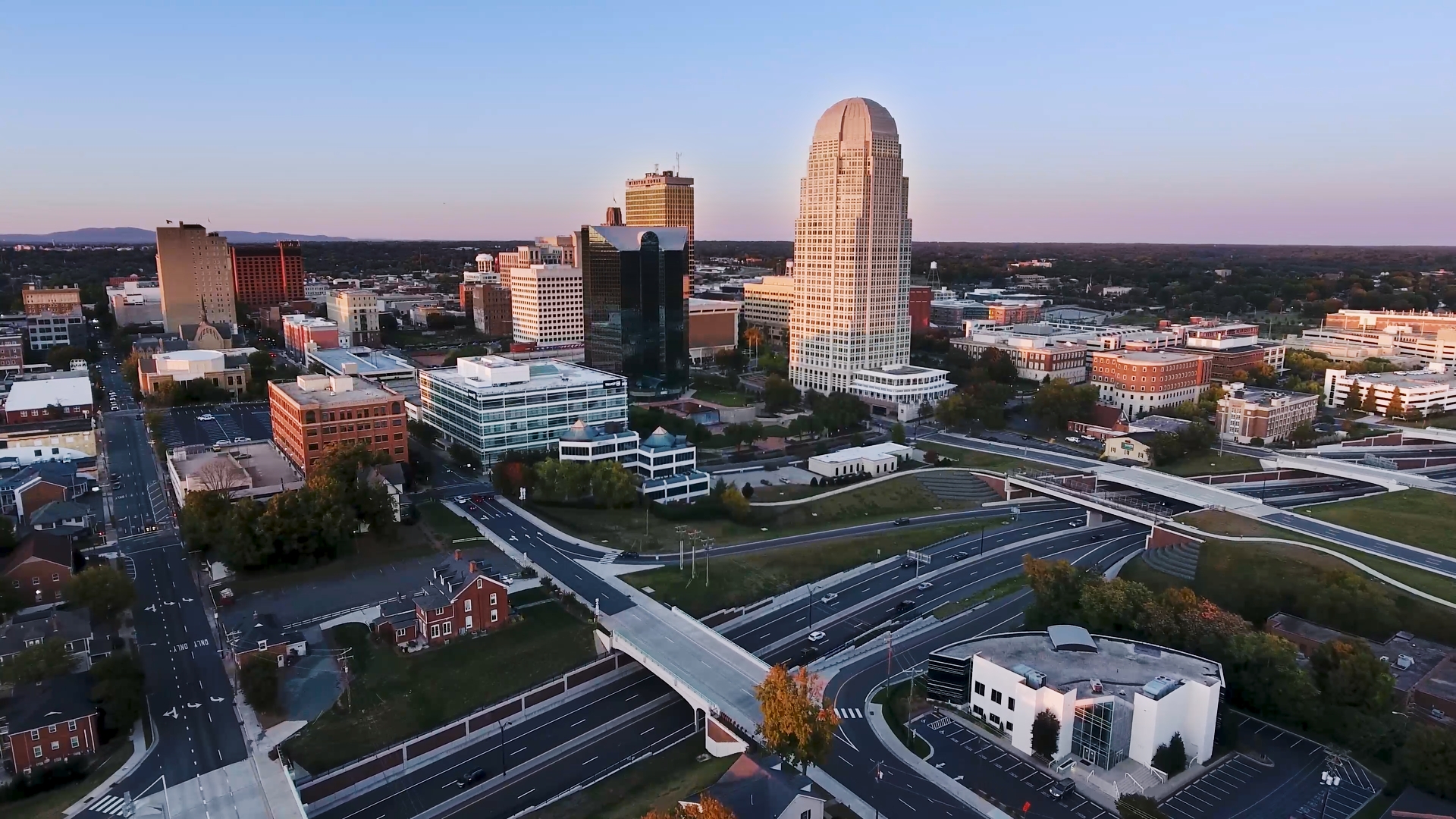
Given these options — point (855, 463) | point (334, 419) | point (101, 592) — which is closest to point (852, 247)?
point (855, 463)

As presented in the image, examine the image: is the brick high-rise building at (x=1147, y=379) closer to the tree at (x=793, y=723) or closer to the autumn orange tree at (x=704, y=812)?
the tree at (x=793, y=723)

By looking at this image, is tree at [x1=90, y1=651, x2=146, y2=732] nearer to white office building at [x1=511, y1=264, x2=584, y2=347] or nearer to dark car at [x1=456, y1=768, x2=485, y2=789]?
dark car at [x1=456, y1=768, x2=485, y2=789]

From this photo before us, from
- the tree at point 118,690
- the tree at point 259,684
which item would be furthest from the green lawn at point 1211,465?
the tree at point 118,690

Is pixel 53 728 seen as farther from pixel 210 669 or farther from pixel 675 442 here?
A: pixel 675 442

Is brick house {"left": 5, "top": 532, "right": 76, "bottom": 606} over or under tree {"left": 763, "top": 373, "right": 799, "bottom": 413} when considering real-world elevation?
under

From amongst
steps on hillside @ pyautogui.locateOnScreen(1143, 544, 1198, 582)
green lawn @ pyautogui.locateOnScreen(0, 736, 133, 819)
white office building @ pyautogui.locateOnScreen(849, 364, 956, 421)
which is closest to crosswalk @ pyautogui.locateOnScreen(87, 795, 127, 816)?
green lawn @ pyautogui.locateOnScreen(0, 736, 133, 819)

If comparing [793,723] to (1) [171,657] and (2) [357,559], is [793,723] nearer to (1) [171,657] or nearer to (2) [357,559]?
(1) [171,657]
